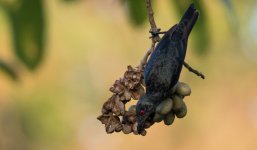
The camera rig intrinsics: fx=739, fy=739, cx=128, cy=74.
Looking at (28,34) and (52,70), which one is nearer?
(28,34)

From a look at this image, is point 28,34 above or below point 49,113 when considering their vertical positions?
below

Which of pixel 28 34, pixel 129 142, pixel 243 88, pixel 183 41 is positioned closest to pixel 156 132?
pixel 129 142

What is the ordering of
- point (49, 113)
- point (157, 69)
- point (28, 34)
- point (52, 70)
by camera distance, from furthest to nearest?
point (52, 70) → point (49, 113) → point (157, 69) → point (28, 34)

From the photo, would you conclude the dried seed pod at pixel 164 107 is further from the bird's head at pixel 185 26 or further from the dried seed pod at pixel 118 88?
the bird's head at pixel 185 26

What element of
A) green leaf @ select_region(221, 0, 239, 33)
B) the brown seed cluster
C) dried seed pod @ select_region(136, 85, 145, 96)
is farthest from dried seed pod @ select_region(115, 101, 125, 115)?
green leaf @ select_region(221, 0, 239, 33)

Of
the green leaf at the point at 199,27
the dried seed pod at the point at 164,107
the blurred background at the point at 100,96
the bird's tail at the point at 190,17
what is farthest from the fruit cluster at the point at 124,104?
the blurred background at the point at 100,96

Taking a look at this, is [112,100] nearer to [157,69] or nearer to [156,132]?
[157,69]

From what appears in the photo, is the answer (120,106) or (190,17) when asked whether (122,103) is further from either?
(190,17)
